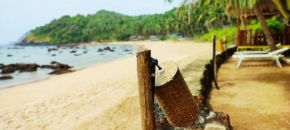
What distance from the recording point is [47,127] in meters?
3.84

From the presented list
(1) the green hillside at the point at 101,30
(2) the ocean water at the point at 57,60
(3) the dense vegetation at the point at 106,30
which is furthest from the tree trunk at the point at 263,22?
(1) the green hillside at the point at 101,30

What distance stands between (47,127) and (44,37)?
5008 inches

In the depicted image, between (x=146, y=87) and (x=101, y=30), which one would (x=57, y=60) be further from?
(x=101, y=30)

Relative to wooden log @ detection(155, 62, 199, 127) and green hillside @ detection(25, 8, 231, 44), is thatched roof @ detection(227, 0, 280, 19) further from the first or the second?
green hillside @ detection(25, 8, 231, 44)

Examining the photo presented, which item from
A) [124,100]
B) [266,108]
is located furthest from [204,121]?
[124,100]

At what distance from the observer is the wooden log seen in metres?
2.03

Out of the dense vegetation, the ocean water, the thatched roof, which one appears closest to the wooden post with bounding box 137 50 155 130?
the thatched roof

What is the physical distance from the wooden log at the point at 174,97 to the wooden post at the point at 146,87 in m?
0.16

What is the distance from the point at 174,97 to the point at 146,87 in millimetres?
376

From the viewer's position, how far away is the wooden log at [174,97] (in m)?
2.03

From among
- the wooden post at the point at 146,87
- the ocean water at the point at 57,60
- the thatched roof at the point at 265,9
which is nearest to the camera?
the wooden post at the point at 146,87

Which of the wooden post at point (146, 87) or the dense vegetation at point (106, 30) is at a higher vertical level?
the dense vegetation at point (106, 30)

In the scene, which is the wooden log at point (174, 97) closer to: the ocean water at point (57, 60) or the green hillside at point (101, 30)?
the ocean water at point (57, 60)

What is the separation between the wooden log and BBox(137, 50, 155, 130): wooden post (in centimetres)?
16
